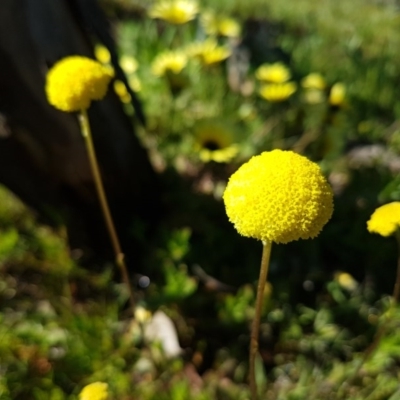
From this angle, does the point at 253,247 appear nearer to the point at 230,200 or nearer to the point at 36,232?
the point at 36,232

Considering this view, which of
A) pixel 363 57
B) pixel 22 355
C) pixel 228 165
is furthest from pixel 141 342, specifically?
pixel 363 57

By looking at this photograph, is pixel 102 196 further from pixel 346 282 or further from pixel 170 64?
pixel 170 64

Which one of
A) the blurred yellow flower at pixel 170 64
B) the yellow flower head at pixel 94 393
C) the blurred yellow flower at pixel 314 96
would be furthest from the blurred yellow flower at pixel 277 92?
the yellow flower head at pixel 94 393

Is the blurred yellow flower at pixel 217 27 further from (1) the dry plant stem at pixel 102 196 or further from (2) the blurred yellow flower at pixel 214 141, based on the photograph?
(1) the dry plant stem at pixel 102 196

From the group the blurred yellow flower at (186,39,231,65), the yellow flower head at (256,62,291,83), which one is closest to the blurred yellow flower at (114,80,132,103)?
the blurred yellow flower at (186,39,231,65)

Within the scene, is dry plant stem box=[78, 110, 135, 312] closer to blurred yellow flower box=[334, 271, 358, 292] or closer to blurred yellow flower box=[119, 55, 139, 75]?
blurred yellow flower box=[334, 271, 358, 292]

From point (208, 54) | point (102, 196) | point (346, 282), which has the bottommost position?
point (346, 282)

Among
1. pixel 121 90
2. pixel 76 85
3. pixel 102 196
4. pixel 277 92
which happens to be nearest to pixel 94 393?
pixel 102 196
